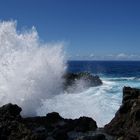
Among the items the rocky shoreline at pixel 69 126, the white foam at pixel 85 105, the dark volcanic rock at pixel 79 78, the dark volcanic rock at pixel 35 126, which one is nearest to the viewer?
the dark volcanic rock at pixel 35 126

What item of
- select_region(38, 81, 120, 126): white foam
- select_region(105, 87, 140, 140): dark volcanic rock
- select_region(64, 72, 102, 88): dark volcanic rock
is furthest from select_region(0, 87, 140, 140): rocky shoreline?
select_region(64, 72, 102, 88): dark volcanic rock

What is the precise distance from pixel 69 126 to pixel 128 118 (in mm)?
2988

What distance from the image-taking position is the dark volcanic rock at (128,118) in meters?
17.5

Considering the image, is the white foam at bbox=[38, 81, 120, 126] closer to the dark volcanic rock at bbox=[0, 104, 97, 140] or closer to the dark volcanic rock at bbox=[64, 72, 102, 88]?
the dark volcanic rock at bbox=[64, 72, 102, 88]

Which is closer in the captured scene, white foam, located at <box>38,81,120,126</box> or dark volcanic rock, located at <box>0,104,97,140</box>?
dark volcanic rock, located at <box>0,104,97,140</box>

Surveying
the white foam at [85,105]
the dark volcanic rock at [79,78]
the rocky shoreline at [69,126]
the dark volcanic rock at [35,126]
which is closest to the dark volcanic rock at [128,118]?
the rocky shoreline at [69,126]

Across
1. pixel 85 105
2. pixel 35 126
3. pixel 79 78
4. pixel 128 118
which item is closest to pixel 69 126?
pixel 35 126

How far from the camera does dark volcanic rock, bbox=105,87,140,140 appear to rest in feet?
57.3

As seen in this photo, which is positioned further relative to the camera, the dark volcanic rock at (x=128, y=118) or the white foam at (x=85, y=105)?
the white foam at (x=85, y=105)

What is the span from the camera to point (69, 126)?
64.2 feet

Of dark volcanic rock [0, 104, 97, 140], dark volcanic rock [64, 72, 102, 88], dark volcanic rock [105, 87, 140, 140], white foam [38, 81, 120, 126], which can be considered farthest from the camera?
dark volcanic rock [64, 72, 102, 88]

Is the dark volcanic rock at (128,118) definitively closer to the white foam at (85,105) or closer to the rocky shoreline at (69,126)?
the rocky shoreline at (69,126)

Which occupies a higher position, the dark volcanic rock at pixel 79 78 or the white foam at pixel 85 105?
the dark volcanic rock at pixel 79 78

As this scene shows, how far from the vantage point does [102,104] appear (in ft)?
101
